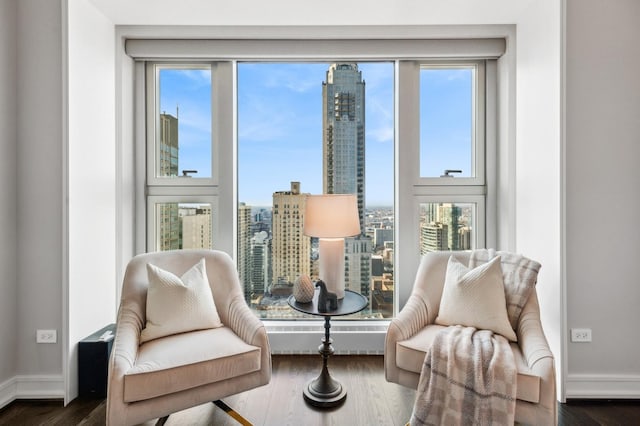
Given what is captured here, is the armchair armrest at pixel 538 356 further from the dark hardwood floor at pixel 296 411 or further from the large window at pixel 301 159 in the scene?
the large window at pixel 301 159

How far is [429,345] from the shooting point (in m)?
1.68

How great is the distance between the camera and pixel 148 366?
1465 mm

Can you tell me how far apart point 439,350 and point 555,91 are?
5.63 ft

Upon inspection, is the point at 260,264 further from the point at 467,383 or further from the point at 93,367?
the point at 467,383

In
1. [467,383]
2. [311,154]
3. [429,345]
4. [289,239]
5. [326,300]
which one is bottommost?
[467,383]

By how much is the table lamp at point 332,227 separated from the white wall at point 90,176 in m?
1.45

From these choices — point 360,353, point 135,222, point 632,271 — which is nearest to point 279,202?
point 135,222

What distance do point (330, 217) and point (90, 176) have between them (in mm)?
1627

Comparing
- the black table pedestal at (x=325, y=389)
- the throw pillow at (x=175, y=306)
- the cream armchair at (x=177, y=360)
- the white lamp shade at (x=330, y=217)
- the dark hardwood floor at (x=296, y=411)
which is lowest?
the dark hardwood floor at (x=296, y=411)

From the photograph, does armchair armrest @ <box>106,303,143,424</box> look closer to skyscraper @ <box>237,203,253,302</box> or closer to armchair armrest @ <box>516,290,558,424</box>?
skyscraper @ <box>237,203,253,302</box>

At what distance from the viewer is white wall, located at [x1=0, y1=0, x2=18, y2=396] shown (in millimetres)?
1948

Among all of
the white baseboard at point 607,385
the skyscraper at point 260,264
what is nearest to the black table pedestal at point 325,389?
the skyscraper at point 260,264

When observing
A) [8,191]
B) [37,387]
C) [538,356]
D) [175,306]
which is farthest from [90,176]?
[538,356]

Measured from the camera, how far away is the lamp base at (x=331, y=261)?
2.02m
